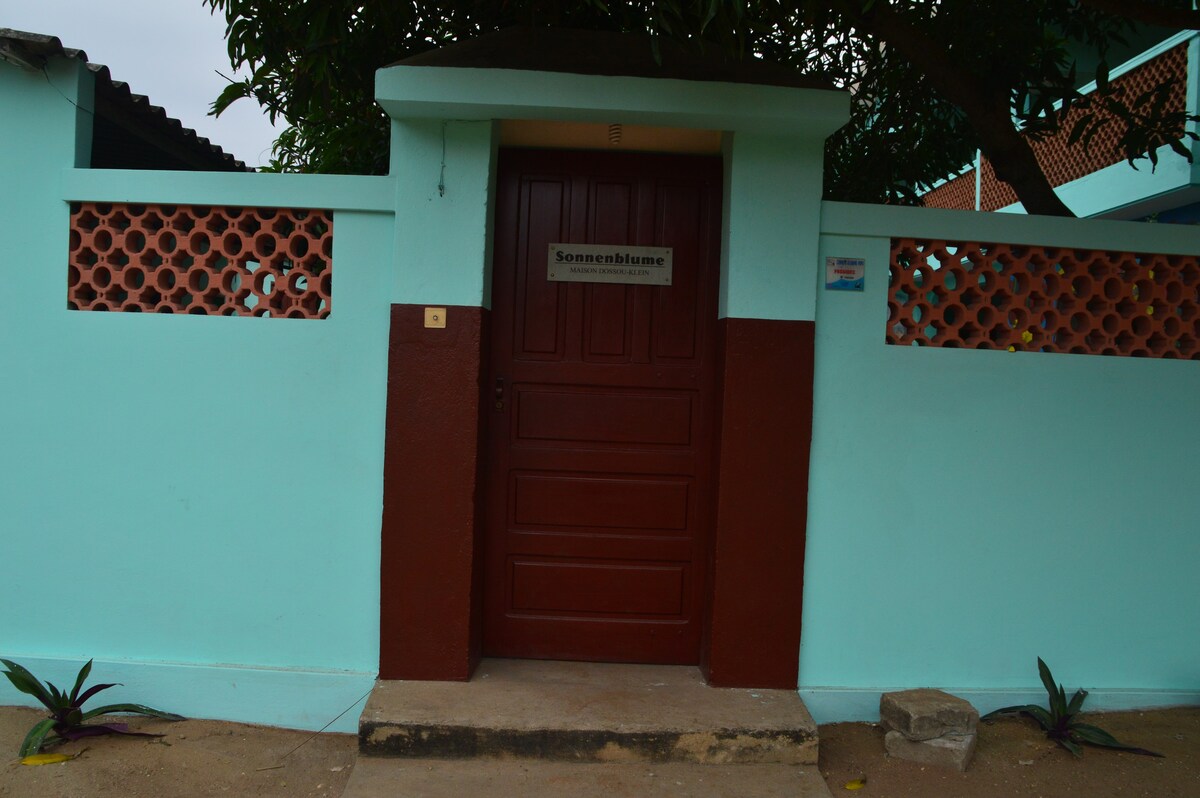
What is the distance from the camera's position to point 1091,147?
27.0 feet

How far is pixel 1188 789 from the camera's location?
3.41 meters

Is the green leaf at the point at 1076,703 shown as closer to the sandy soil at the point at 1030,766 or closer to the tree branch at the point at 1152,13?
the sandy soil at the point at 1030,766

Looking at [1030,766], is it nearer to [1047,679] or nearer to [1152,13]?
[1047,679]

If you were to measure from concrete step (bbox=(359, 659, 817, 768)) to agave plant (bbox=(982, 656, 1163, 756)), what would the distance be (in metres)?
1.07

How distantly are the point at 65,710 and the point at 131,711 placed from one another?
25 cm

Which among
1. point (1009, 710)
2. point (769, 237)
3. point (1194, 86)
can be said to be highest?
point (1194, 86)

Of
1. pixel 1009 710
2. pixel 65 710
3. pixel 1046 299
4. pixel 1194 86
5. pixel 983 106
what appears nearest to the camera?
pixel 65 710

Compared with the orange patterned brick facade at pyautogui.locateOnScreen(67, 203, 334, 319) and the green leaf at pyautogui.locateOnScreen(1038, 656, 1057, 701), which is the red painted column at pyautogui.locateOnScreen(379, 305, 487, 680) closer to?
the orange patterned brick facade at pyautogui.locateOnScreen(67, 203, 334, 319)

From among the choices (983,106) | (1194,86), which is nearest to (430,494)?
(983,106)


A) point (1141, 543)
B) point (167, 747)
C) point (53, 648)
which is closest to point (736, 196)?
point (1141, 543)

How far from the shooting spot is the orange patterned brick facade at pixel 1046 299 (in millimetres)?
3902

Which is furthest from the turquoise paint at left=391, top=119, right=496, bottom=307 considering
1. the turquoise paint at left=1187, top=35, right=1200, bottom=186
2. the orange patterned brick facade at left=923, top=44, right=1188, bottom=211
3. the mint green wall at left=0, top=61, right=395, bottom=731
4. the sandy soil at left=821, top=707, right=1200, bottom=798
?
the turquoise paint at left=1187, top=35, right=1200, bottom=186

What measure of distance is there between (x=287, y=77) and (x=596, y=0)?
2620 mm

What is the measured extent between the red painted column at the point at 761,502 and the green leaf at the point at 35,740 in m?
2.74
